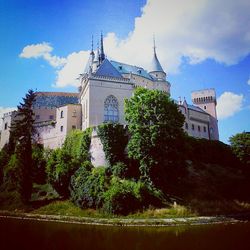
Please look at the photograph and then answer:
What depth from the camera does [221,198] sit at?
27.8 metres

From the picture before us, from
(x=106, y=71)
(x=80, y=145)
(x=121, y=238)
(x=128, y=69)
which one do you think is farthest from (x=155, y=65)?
(x=121, y=238)

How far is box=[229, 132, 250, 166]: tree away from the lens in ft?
112

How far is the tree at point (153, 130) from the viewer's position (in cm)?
2644

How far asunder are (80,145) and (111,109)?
23.4 feet

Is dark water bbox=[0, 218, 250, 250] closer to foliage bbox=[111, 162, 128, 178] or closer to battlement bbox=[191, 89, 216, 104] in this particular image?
foliage bbox=[111, 162, 128, 178]

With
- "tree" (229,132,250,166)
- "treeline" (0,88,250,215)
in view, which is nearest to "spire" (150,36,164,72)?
"tree" (229,132,250,166)

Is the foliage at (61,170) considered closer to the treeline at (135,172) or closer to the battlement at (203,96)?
the treeline at (135,172)

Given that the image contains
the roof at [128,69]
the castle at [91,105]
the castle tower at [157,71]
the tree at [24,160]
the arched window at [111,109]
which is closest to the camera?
the tree at [24,160]

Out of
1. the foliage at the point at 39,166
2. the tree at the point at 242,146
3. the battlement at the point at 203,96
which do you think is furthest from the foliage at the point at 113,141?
the battlement at the point at 203,96

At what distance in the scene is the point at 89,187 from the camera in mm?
26141

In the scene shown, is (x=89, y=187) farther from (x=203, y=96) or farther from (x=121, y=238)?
(x=203, y=96)

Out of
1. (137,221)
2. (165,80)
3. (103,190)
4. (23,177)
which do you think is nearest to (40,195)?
(23,177)

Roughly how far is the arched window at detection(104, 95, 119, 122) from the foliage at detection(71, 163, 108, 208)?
997 cm

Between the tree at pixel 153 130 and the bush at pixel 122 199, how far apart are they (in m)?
2.73
